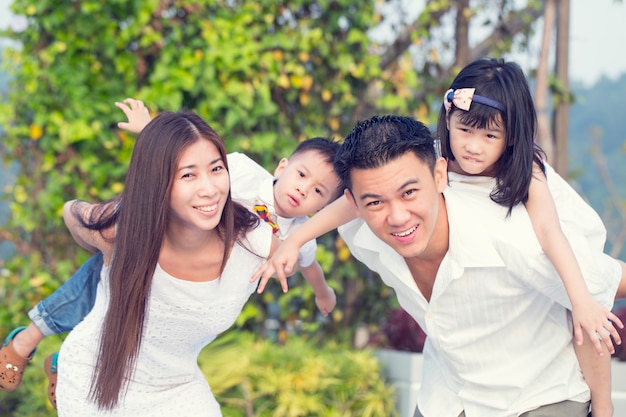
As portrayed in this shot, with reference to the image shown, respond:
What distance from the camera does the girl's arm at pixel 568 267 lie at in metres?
2.44

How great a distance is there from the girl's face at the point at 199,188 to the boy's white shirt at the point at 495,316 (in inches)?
24.3

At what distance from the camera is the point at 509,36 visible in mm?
5891

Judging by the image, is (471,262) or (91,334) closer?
(471,262)

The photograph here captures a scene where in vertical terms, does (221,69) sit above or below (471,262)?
above

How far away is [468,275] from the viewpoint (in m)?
2.68

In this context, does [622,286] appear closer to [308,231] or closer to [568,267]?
[568,267]

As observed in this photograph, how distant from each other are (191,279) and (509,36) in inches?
145

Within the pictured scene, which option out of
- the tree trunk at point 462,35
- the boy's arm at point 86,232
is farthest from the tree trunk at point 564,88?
the boy's arm at point 86,232

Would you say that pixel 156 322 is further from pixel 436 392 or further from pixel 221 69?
pixel 221 69

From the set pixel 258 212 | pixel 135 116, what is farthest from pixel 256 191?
pixel 135 116

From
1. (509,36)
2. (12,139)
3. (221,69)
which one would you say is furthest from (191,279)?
(509,36)

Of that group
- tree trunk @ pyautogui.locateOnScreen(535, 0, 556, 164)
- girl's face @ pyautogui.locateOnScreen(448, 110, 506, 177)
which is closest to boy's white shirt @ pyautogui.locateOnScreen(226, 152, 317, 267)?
girl's face @ pyautogui.locateOnScreen(448, 110, 506, 177)

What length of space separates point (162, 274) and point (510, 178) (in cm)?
123

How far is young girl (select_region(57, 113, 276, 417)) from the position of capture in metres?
2.83
